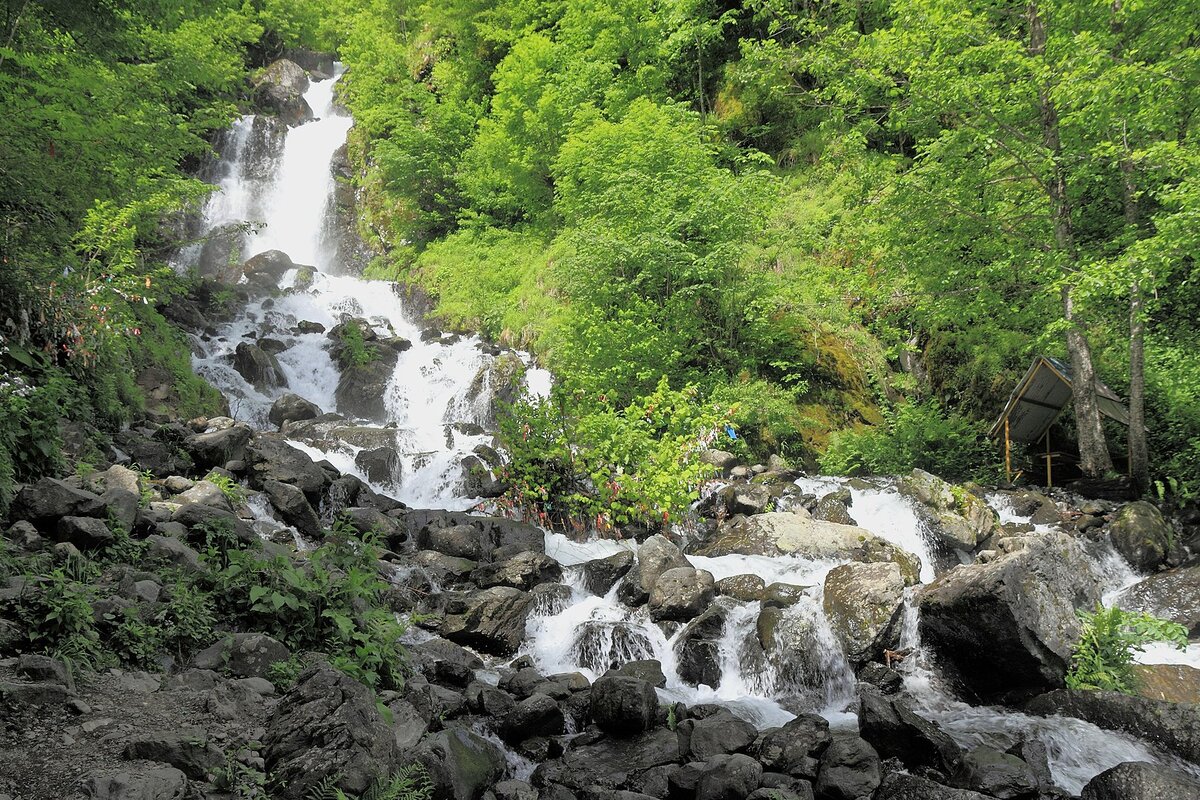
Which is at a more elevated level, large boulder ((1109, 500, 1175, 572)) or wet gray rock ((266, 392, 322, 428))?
wet gray rock ((266, 392, 322, 428))

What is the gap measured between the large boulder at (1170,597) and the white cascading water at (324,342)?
10284 millimetres

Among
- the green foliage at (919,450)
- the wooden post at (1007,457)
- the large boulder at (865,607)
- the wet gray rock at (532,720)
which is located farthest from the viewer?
the green foliage at (919,450)

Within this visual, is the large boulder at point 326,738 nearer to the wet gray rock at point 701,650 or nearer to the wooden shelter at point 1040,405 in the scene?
the wet gray rock at point 701,650

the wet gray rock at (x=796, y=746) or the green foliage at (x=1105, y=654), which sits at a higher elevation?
the green foliage at (x=1105, y=654)

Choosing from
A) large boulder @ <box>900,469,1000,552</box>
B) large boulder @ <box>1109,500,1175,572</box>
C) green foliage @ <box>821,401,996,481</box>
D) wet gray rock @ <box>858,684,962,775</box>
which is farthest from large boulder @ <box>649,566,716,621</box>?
green foliage @ <box>821,401,996,481</box>

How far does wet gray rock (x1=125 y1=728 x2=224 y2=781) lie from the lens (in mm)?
3424

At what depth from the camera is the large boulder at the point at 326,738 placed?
3533mm

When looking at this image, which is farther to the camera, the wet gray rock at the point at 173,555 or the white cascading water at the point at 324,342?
the white cascading water at the point at 324,342

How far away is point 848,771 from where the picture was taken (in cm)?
516

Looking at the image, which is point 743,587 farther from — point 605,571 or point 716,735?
point 716,735

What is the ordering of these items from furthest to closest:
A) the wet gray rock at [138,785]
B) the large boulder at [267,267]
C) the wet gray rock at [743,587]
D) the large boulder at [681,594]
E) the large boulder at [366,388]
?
the large boulder at [267,267], the large boulder at [366,388], the wet gray rock at [743,587], the large boulder at [681,594], the wet gray rock at [138,785]

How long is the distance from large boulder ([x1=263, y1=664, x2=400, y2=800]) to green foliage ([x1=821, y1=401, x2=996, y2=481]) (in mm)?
11972

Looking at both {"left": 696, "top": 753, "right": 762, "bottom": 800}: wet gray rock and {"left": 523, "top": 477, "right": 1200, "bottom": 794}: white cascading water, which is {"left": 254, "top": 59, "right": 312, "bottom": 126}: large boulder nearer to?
{"left": 523, "top": 477, "right": 1200, "bottom": 794}: white cascading water

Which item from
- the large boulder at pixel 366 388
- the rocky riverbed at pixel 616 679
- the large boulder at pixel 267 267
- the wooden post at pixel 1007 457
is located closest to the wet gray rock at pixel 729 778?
the rocky riverbed at pixel 616 679
